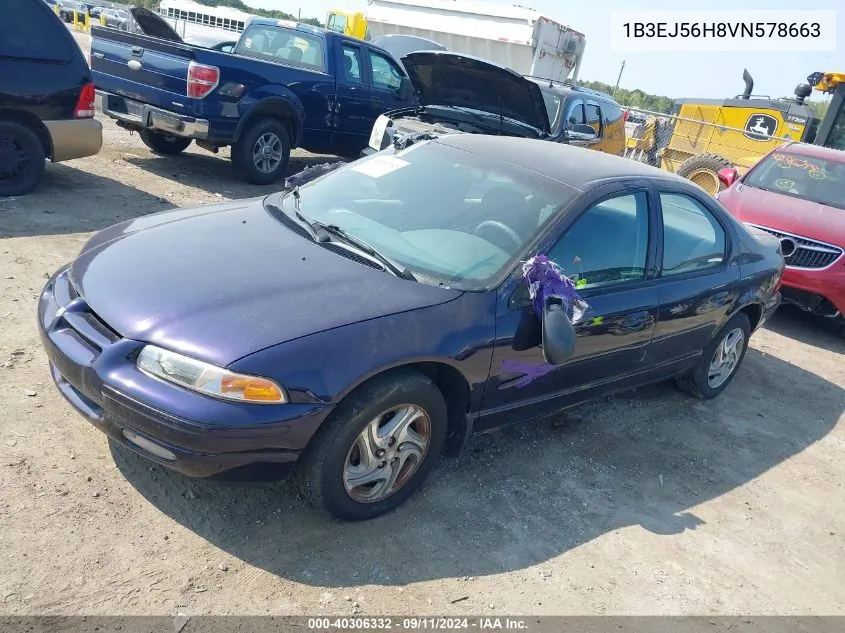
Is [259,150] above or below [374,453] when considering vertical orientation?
above

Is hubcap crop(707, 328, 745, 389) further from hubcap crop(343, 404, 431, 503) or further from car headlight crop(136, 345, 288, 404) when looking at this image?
car headlight crop(136, 345, 288, 404)

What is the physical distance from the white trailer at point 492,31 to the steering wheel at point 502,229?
1563 cm

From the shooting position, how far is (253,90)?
8.02 m

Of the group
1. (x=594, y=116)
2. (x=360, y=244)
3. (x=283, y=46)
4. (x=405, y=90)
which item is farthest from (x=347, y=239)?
(x=594, y=116)

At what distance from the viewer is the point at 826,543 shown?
12.6 feet

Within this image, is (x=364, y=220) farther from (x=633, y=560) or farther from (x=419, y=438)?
(x=633, y=560)

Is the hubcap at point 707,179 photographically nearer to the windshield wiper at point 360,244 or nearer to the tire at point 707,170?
the tire at point 707,170

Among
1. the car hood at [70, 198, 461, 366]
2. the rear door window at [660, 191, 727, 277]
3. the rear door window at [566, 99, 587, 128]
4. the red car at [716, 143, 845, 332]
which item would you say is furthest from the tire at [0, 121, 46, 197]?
the red car at [716, 143, 845, 332]

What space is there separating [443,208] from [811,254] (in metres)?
4.90

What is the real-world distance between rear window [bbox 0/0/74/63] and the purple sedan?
11.5 feet

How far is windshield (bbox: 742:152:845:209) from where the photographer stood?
791cm

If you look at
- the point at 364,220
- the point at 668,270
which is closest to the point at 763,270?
the point at 668,270

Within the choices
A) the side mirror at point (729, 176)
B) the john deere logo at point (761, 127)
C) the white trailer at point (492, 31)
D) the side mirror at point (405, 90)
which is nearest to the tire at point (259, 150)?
the side mirror at point (405, 90)

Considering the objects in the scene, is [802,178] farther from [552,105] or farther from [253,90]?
[253,90]
